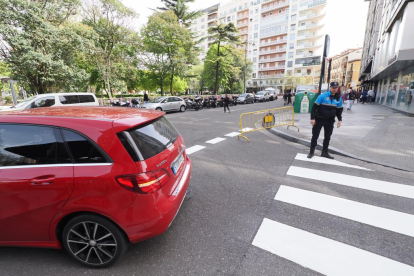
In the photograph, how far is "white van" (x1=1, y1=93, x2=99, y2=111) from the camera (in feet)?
32.4

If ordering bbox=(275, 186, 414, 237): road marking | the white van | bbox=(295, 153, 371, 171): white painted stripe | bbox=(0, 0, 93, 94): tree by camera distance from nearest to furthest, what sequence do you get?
1. bbox=(275, 186, 414, 237): road marking
2. bbox=(295, 153, 371, 171): white painted stripe
3. the white van
4. bbox=(0, 0, 93, 94): tree

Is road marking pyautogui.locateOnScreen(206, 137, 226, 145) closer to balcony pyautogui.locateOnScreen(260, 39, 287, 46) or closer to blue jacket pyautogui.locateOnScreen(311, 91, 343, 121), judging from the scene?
blue jacket pyautogui.locateOnScreen(311, 91, 343, 121)

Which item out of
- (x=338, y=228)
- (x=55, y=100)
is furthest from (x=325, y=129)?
(x=55, y=100)

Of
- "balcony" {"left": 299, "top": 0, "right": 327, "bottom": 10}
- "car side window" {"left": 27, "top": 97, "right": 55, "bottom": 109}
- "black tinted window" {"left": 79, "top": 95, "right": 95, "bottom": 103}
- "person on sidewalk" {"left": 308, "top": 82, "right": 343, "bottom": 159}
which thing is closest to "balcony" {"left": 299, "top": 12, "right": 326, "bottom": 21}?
"balcony" {"left": 299, "top": 0, "right": 327, "bottom": 10}

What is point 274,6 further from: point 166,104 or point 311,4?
point 166,104

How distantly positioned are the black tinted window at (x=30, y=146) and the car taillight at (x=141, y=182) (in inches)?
22.6

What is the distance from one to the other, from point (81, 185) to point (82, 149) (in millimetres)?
337

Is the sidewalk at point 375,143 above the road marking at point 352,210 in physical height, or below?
above

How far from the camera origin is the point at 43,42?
14.5m

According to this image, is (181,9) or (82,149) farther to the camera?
(181,9)

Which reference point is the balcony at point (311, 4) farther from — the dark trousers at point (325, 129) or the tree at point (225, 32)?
the dark trousers at point (325, 129)

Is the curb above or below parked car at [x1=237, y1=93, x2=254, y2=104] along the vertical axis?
below

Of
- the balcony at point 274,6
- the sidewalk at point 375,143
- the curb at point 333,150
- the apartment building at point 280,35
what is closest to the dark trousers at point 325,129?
the curb at point 333,150

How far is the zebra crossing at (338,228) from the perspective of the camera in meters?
2.17
